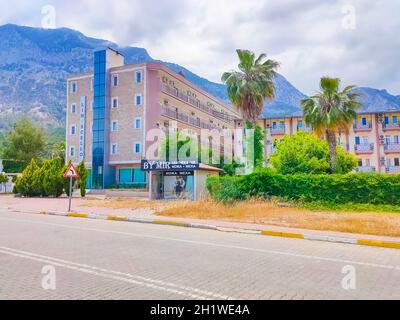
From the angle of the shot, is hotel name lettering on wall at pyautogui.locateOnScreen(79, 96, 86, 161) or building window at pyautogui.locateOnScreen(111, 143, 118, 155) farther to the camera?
hotel name lettering on wall at pyautogui.locateOnScreen(79, 96, 86, 161)

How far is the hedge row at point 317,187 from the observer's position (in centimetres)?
2120

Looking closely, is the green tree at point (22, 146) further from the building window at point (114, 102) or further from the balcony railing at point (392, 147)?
the balcony railing at point (392, 147)

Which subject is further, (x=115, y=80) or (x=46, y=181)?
(x=115, y=80)

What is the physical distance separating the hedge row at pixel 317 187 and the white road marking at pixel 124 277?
15.1 meters

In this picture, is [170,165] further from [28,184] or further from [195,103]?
[195,103]

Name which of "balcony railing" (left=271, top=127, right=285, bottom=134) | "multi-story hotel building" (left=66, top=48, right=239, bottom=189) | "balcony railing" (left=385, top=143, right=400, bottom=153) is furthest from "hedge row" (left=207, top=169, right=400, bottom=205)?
"balcony railing" (left=385, top=143, right=400, bottom=153)

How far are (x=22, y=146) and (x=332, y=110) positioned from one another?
6151cm

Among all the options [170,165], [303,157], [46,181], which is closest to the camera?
[303,157]

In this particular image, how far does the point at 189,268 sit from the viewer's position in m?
7.11

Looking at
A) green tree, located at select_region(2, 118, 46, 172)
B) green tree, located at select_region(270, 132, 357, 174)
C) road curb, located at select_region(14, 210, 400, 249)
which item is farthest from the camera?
green tree, located at select_region(2, 118, 46, 172)

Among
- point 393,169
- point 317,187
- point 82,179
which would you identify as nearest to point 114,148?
point 82,179

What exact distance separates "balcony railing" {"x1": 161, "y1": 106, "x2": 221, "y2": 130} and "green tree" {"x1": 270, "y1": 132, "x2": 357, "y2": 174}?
72.2 ft

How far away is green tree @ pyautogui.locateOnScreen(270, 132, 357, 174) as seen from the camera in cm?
2853

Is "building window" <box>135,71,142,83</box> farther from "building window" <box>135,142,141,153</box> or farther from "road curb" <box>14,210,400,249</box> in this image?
"road curb" <box>14,210,400,249</box>
